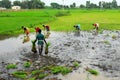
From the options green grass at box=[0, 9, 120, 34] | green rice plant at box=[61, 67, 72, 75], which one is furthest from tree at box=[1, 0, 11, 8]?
green rice plant at box=[61, 67, 72, 75]

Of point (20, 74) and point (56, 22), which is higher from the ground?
point (56, 22)

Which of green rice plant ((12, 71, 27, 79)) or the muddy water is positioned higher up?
green rice plant ((12, 71, 27, 79))

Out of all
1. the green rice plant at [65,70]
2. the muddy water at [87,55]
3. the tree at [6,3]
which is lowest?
the muddy water at [87,55]

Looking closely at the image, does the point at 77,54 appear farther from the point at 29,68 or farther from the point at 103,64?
the point at 29,68

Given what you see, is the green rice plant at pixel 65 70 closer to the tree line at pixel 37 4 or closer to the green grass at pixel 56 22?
the green grass at pixel 56 22

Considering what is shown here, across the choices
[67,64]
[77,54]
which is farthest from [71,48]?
[67,64]

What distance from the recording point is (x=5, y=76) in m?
13.2

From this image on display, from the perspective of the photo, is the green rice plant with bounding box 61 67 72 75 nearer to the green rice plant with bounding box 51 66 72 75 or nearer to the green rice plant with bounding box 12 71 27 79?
the green rice plant with bounding box 51 66 72 75

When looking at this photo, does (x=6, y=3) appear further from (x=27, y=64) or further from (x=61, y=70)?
(x=61, y=70)

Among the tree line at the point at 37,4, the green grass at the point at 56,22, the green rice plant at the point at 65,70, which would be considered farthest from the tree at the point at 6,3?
the green rice plant at the point at 65,70

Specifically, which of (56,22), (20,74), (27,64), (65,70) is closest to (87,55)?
(65,70)

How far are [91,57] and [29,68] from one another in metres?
5.06

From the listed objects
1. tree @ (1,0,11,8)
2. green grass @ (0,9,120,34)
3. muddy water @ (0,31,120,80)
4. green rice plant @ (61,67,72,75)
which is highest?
tree @ (1,0,11,8)

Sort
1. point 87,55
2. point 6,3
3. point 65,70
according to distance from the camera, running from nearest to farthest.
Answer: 1. point 65,70
2. point 87,55
3. point 6,3
